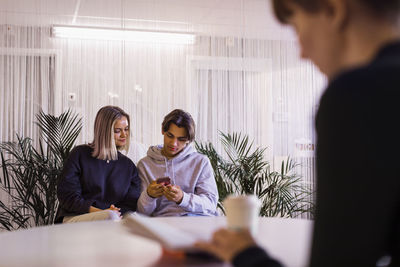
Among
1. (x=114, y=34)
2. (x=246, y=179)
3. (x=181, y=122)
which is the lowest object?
(x=246, y=179)

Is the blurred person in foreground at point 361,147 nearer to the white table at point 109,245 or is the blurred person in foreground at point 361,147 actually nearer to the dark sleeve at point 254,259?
the dark sleeve at point 254,259

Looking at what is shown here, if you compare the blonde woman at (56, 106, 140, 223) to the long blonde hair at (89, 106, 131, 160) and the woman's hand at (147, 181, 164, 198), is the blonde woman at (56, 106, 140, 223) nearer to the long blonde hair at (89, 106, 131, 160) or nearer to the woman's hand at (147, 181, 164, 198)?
the long blonde hair at (89, 106, 131, 160)

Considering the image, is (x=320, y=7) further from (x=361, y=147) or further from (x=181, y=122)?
(x=181, y=122)

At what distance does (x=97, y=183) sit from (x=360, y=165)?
9.12 feet

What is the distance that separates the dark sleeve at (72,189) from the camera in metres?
3.08

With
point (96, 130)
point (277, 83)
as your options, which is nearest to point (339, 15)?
point (96, 130)

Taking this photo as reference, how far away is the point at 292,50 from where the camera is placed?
6.15 metres

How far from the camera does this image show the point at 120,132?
139 inches

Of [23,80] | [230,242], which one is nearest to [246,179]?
[23,80]

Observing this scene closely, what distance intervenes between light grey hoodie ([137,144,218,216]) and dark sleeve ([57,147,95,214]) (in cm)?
39

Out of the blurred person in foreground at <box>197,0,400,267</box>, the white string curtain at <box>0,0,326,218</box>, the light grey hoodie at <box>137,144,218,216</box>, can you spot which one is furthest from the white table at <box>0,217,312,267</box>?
the white string curtain at <box>0,0,326,218</box>

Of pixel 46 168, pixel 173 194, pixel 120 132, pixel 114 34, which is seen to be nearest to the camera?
pixel 173 194

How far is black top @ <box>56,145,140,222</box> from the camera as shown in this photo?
3.18 meters

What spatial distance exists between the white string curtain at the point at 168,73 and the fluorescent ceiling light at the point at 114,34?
0.07 m
